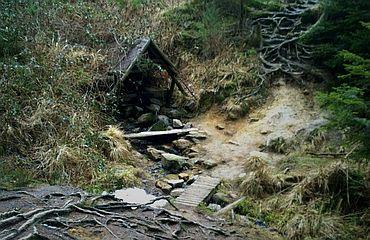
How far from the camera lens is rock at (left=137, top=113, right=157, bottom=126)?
8594 millimetres

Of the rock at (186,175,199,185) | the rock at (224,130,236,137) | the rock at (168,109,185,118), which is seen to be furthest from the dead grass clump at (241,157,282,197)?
the rock at (168,109,185,118)

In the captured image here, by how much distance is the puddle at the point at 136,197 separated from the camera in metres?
5.43

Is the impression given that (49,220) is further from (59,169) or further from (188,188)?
(188,188)

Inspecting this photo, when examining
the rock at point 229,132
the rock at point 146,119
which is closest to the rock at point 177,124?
the rock at point 146,119

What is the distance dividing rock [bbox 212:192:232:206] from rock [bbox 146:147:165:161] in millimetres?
1558

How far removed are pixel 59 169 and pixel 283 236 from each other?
9.68ft

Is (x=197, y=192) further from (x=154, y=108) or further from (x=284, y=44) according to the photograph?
(x=284, y=44)

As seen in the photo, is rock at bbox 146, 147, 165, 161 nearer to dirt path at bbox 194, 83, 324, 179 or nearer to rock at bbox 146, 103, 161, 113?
dirt path at bbox 194, 83, 324, 179

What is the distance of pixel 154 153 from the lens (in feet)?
24.6

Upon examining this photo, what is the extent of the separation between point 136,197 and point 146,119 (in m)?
3.20

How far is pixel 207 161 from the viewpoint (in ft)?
23.8

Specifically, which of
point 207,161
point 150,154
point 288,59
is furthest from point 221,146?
point 288,59

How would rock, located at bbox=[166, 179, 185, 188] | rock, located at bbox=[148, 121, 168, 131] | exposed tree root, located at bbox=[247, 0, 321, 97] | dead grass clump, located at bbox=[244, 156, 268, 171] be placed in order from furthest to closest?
exposed tree root, located at bbox=[247, 0, 321, 97]
rock, located at bbox=[148, 121, 168, 131]
dead grass clump, located at bbox=[244, 156, 268, 171]
rock, located at bbox=[166, 179, 185, 188]

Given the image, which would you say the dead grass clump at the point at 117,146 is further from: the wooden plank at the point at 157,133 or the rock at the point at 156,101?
the rock at the point at 156,101
